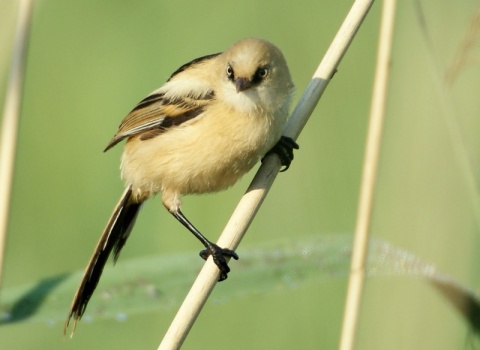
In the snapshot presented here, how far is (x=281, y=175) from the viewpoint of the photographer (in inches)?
148

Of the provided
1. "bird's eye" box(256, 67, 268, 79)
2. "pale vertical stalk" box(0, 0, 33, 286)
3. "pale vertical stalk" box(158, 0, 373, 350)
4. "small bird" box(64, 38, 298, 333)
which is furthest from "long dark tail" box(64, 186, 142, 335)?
"bird's eye" box(256, 67, 268, 79)

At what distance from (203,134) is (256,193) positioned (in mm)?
539

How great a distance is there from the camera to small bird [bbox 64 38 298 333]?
2.76m

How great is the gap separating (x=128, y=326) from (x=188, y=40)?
56.6 inches

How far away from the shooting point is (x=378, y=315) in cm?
297

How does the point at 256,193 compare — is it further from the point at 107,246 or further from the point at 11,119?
the point at 107,246

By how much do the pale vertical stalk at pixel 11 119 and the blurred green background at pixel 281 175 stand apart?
0.56m

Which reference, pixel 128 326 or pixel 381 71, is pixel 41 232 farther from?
pixel 381 71

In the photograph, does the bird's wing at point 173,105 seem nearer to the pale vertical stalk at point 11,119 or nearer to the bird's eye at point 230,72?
the bird's eye at point 230,72

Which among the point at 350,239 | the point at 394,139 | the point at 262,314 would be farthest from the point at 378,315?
the point at 394,139

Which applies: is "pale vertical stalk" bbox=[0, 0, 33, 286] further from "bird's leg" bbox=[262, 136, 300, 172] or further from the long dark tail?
"bird's leg" bbox=[262, 136, 300, 172]

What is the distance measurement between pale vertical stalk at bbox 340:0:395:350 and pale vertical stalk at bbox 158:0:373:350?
0.73ft

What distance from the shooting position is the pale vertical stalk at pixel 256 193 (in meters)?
2.15

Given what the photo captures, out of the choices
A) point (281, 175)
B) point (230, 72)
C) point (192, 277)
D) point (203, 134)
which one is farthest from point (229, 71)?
point (281, 175)
